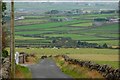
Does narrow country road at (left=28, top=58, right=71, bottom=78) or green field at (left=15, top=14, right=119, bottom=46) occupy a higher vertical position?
narrow country road at (left=28, top=58, right=71, bottom=78)

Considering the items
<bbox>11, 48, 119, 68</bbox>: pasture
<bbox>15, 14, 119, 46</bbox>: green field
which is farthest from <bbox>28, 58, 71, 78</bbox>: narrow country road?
<bbox>15, 14, 119, 46</bbox>: green field

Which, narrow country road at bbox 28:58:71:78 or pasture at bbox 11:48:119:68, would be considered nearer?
narrow country road at bbox 28:58:71:78

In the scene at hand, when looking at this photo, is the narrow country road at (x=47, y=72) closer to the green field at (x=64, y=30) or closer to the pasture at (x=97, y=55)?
the pasture at (x=97, y=55)

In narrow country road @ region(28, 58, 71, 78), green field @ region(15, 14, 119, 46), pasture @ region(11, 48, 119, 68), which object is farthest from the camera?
green field @ region(15, 14, 119, 46)

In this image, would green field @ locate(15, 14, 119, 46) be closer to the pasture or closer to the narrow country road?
the pasture

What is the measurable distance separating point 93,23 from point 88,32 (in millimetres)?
5028

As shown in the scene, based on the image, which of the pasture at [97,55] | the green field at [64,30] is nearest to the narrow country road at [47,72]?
the pasture at [97,55]

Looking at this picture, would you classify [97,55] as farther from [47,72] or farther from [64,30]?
[64,30]

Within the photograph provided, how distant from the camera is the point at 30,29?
352 ft

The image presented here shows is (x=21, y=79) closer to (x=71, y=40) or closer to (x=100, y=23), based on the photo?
(x=71, y=40)

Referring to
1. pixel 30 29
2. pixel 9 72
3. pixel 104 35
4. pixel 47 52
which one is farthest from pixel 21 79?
pixel 30 29

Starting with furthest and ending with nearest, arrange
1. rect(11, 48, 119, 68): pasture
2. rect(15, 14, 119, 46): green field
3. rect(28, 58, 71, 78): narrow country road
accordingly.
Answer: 1. rect(15, 14, 119, 46): green field
2. rect(11, 48, 119, 68): pasture
3. rect(28, 58, 71, 78): narrow country road

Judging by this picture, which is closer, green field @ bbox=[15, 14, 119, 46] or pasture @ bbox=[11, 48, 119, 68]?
pasture @ bbox=[11, 48, 119, 68]

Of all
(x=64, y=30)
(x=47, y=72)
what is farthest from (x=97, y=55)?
(x=64, y=30)
